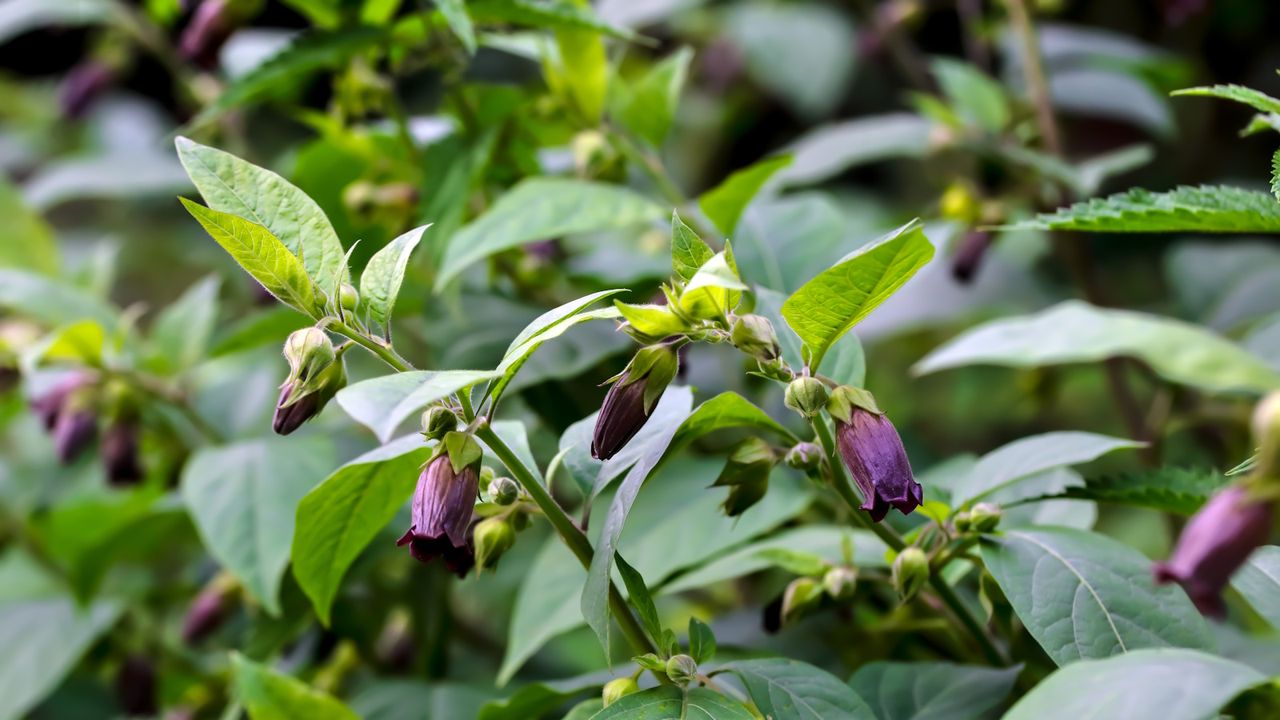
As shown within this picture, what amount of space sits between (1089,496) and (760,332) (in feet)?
0.83

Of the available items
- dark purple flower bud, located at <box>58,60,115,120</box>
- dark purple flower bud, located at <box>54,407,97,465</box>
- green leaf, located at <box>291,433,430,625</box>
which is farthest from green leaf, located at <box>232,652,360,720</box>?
dark purple flower bud, located at <box>58,60,115,120</box>

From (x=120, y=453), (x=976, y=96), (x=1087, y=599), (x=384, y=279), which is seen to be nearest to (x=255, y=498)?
(x=120, y=453)

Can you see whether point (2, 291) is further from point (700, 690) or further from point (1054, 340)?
point (1054, 340)

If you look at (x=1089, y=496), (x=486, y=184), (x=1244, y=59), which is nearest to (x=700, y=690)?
(x=1089, y=496)

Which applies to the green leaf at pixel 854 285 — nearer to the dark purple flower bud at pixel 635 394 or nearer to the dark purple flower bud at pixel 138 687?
the dark purple flower bud at pixel 635 394

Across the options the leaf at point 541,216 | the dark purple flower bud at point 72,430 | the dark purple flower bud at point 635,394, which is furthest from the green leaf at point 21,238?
the dark purple flower bud at point 635,394

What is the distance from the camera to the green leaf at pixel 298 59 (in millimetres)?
910

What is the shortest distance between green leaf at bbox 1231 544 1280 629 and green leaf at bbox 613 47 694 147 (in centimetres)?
61

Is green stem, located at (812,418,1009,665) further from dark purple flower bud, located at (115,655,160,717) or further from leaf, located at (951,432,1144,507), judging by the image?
dark purple flower bud, located at (115,655,160,717)

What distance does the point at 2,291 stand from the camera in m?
1.04

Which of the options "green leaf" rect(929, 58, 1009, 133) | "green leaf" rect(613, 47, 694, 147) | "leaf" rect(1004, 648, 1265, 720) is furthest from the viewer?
"green leaf" rect(929, 58, 1009, 133)

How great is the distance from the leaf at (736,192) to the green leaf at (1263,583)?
0.47 meters

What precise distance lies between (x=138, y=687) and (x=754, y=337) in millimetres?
962

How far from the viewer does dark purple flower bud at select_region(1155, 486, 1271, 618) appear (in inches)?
16.7
